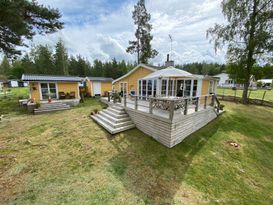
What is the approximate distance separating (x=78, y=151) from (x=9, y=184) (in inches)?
76.1

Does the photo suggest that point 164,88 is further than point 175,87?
No

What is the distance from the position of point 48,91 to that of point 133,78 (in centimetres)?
793

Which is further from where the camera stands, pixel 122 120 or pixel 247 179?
pixel 122 120

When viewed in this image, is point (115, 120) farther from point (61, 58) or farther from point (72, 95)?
point (61, 58)

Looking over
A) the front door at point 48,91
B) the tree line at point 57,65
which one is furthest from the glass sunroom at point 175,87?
the tree line at point 57,65

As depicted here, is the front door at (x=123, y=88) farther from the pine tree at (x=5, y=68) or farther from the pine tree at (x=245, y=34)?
the pine tree at (x=5, y=68)

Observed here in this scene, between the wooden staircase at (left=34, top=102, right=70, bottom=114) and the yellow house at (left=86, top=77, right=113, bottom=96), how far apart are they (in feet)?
21.8

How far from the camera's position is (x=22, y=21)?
7398 mm

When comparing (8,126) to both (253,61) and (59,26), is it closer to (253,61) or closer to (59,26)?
(59,26)

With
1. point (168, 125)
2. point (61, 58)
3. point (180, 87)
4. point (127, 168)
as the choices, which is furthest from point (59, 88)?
point (61, 58)

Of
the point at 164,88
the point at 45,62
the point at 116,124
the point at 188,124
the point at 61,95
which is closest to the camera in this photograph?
the point at 188,124

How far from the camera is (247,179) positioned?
14.1 feet

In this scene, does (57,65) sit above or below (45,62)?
below

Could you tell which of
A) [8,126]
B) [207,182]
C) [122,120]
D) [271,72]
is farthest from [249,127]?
[8,126]
